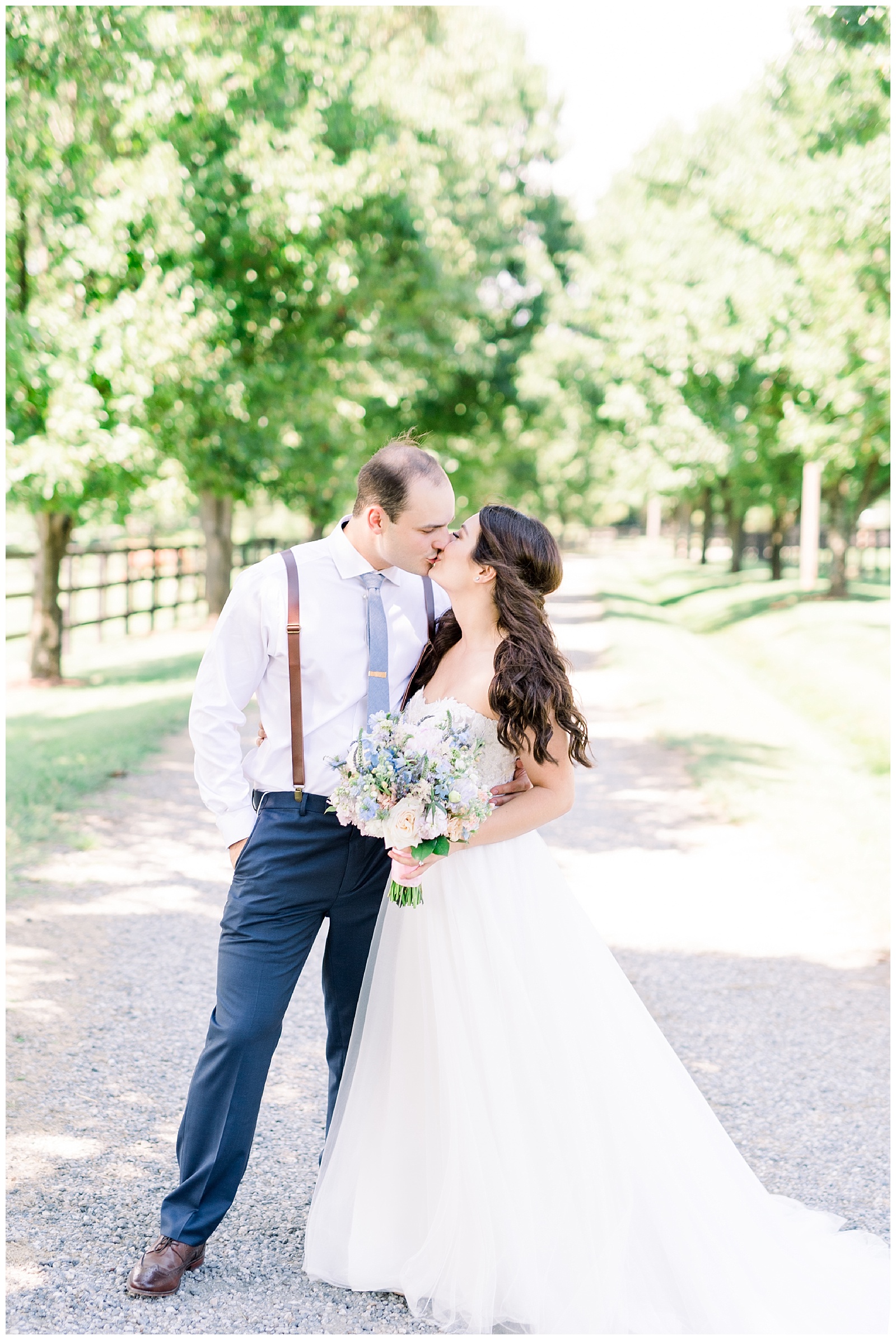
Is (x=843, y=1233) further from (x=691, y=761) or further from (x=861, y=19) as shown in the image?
(x=861, y=19)

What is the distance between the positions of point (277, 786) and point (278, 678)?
311 millimetres

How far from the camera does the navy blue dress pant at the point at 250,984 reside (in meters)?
3.23

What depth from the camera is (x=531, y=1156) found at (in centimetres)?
317

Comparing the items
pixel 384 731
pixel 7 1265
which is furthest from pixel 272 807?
pixel 7 1265

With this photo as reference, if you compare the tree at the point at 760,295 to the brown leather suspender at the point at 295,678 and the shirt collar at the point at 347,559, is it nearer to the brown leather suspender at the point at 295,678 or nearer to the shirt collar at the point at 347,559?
the shirt collar at the point at 347,559

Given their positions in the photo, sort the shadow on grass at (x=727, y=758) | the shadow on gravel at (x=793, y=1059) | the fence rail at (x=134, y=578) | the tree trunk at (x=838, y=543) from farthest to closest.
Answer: the tree trunk at (x=838, y=543), the fence rail at (x=134, y=578), the shadow on grass at (x=727, y=758), the shadow on gravel at (x=793, y=1059)

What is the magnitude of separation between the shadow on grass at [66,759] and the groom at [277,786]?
15.2 feet

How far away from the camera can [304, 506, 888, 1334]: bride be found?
3.12 metres

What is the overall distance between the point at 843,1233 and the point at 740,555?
1475 inches

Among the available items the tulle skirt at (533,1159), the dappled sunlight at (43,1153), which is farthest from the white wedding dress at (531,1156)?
the dappled sunlight at (43,1153)

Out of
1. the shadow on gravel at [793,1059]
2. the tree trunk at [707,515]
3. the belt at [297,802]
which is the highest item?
the tree trunk at [707,515]

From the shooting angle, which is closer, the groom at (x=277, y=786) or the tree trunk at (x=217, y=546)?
the groom at (x=277, y=786)

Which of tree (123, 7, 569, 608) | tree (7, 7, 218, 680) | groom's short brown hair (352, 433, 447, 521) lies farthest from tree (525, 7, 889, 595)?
groom's short brown hair (352, 433, 447, 521)

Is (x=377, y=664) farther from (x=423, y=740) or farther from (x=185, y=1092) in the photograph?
(x=185, y=1092)
